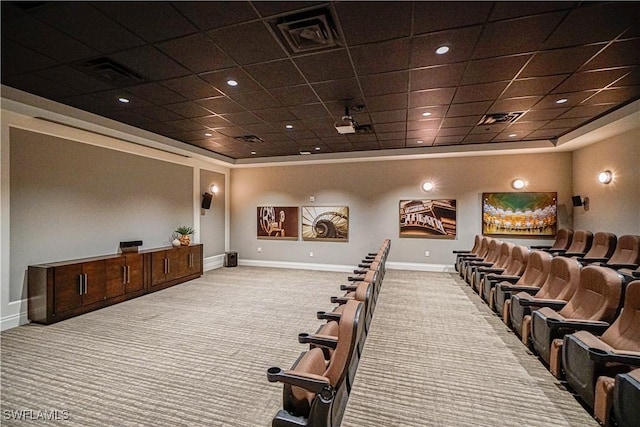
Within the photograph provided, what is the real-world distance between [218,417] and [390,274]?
5.47m

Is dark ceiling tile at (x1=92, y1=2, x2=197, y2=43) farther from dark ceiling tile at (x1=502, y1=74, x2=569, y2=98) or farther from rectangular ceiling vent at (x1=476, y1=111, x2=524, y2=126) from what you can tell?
rectangular ceiling vent at (x1=476, y1=111, x2=524, y2=126)

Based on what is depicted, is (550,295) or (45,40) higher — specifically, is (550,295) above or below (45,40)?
below

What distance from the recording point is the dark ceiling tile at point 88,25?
2.20m

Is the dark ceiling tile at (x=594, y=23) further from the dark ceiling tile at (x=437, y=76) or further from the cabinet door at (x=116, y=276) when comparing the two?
the cabinet door at (x=116, y=276)

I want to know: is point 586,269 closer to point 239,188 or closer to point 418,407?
point 418,407

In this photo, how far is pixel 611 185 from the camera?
5398mm

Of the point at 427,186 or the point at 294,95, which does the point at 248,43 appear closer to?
the point at 294,95

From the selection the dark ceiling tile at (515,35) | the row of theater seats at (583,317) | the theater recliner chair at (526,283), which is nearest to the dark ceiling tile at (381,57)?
the dark ceiling tile at (515,35)

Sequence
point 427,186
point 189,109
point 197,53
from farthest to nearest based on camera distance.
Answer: point 427,186
point 189,109
point 197,53

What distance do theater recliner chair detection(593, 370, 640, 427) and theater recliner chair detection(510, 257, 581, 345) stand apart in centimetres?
114

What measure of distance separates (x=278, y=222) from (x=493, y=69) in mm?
6305

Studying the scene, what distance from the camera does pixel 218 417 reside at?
215 centimetres

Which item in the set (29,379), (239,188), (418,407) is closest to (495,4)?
(418,407)

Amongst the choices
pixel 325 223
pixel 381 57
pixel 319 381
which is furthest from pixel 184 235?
pixel 319 381
